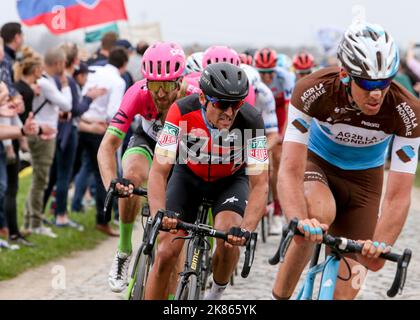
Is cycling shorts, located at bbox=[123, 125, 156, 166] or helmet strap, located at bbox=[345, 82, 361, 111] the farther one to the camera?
cycling shorts, located at bbox=[123, 125, 156, 166]

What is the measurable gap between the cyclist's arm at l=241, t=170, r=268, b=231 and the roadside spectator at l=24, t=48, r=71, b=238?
Result: 5.53m

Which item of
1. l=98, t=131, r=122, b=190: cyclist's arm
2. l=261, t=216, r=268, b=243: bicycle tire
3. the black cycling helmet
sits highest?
the black cycling helmet

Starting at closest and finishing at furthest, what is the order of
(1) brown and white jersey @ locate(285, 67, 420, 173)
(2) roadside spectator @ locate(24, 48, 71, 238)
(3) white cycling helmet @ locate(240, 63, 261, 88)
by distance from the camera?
(1) brown and white jersey @ locate(285, 67, 420, 173), (3) white cycling helmet @ locate(240, 63, 261, 88), (2) roadside spectator @ locate(24, 48, 71, 238)

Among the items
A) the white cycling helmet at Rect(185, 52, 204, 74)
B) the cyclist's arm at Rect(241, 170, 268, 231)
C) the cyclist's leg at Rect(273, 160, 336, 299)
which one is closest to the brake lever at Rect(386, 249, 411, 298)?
the cyclist's leg at Rect(273, 160, 336, 299)

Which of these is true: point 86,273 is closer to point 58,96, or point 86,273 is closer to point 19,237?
point 19,237

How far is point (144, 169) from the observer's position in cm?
829

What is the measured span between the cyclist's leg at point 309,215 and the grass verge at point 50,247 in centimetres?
423

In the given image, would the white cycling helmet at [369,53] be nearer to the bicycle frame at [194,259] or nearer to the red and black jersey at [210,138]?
the red and black jersey at [210,138]

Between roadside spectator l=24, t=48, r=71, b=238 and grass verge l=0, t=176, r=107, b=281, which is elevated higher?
roadside spectator l=24, t=48, r=71, b=238

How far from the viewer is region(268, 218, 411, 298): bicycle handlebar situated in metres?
5.15

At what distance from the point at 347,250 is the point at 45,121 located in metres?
7.31

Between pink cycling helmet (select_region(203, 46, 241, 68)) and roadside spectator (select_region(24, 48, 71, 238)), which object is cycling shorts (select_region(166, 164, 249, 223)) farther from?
roadside spectator (select_region(24, 48, 71, 238))

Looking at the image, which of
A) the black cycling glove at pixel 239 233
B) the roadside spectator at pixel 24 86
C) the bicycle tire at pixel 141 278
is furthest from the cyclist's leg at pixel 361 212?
the roadside spectator at pixel 24 86

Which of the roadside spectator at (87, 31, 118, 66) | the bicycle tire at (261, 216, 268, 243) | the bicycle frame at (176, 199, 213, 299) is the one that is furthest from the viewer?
the roadside spectator at (87, 31, 118, 66)
